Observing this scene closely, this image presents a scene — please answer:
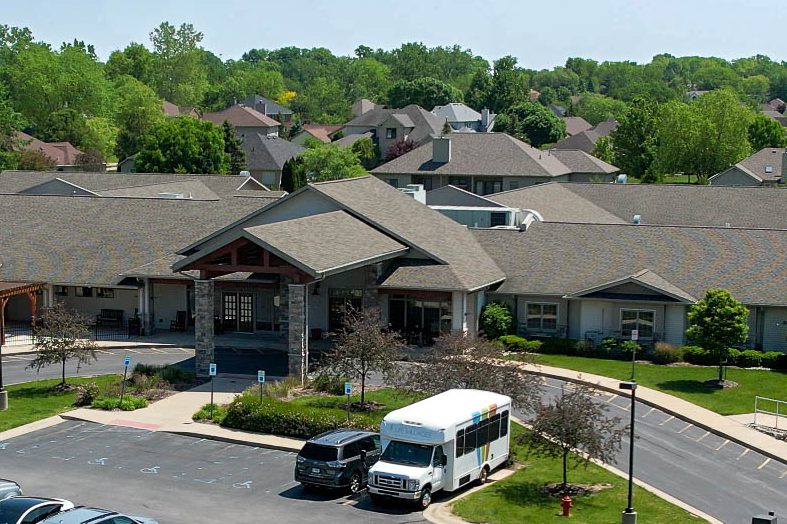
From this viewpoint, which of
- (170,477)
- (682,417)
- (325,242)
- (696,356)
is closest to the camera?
(170,477)

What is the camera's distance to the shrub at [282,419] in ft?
135

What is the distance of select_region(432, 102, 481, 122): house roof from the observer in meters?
186

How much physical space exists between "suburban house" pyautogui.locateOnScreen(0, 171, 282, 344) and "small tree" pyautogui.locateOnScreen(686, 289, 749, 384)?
894 inches

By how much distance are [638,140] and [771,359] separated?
86.3 m

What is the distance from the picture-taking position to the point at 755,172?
11906 cm

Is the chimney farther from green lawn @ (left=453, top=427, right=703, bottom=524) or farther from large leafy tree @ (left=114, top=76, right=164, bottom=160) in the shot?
green lawn @ (left=453, top=427, right=703, bottom=524)

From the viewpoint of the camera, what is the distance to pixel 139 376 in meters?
48.4

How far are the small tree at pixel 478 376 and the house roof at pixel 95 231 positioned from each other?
24993 mm

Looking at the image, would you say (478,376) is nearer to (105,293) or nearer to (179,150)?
(105,293)

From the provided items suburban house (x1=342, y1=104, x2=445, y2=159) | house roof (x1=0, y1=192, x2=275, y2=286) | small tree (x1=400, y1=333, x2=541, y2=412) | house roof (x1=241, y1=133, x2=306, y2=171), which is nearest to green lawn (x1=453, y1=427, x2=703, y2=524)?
small tree (x1=400, y1=333, x2=541, y2=412)

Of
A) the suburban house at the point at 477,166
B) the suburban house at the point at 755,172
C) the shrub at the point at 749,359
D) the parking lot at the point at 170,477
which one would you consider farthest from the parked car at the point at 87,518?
the suburban house at the point at 755,172

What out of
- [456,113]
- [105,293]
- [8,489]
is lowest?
[8,489]

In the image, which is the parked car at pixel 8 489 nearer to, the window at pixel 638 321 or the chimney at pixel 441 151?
the window at pixel 638 321

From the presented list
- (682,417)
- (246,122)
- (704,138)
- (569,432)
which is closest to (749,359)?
(682,417)
